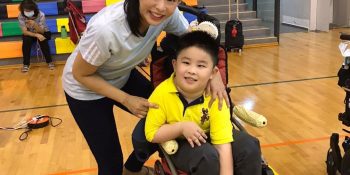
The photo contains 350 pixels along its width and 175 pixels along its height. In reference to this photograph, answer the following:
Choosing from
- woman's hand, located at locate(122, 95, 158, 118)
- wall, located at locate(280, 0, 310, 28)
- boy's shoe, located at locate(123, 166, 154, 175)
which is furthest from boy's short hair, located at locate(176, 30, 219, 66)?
wall, located at locate(280, 0, 310, 28)

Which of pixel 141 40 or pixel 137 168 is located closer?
pixel 141 40

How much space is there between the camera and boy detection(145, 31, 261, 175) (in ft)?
5.36

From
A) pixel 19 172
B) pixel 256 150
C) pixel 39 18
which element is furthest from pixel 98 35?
pixel 39 18

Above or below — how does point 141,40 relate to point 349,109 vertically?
above

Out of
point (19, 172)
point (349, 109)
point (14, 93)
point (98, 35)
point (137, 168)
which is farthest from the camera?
point (14, 93)

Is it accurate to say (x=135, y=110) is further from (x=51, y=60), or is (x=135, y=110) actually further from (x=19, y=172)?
(x=51, y=60)

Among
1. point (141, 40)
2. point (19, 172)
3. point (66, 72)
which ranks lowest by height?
point (19, 172)

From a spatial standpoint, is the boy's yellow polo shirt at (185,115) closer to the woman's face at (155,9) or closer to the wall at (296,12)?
the woman's face at (155,9)

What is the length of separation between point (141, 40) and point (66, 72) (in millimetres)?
432

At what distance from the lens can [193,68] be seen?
5.54 feet

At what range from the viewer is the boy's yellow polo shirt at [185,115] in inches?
68.0

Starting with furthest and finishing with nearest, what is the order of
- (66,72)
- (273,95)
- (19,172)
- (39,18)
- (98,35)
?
(39,18) → (273,95) → (19,172) → (66,72) → (98,35)

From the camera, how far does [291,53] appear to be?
641 cm

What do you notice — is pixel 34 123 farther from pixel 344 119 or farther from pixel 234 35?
pixel 234 35
